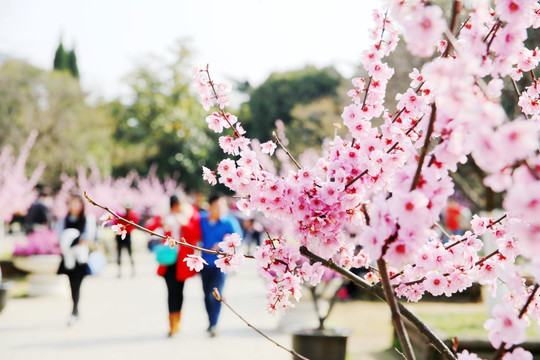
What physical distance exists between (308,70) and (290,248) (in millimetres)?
44804

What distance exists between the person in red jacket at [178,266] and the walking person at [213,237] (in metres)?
0.16

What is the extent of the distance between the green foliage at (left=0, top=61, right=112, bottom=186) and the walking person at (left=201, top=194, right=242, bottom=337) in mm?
29031

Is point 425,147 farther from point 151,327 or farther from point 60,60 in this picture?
point 60,60

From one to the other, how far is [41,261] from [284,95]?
118 ft

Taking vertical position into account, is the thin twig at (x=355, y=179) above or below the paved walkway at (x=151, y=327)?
above

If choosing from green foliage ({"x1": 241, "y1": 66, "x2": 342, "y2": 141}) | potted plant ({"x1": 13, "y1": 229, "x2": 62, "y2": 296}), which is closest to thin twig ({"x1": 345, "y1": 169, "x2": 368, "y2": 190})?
potted plant ({"x1": 13, "y1": 229, "x2": 62, "y2": 296})

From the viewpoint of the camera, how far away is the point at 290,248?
2559 millimetres

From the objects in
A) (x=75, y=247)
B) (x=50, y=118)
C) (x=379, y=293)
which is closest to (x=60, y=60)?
(x=50, y=118)

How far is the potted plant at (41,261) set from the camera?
11.0 meters

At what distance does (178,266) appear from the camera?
303 inches

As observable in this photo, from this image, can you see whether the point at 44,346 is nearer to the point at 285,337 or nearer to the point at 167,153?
the point at 285,337

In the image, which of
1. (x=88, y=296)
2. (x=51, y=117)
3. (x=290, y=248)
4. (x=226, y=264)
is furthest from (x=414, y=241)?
(x=51, y=117)

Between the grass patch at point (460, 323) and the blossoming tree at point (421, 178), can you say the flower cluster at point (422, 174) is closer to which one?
the blossoming tree at point (421, 178)

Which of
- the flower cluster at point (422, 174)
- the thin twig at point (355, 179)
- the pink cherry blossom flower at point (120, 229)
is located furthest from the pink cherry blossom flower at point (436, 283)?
the pink cherry blossom flower at point (120, 229)
